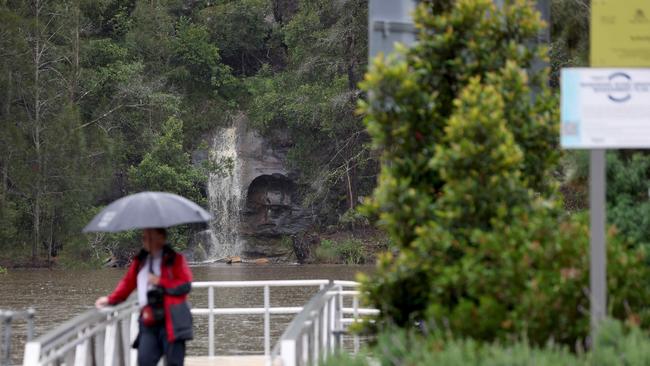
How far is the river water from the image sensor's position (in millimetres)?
26750

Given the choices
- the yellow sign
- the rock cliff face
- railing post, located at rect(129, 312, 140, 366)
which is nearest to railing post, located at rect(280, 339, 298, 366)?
the yellow sign

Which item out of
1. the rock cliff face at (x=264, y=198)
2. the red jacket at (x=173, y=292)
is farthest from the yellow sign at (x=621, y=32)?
the rock cliff face at (x=264, y=198)

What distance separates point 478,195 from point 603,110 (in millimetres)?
1132

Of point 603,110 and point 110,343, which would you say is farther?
point 110,343

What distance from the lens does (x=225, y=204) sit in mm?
62375

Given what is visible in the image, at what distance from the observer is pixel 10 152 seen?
56.3 metres

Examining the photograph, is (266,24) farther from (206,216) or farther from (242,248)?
(206,216)

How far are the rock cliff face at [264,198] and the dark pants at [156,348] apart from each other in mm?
52140

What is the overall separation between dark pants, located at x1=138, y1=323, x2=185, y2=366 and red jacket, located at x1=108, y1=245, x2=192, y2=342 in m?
0.11

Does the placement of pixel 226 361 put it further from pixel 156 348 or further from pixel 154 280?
pixel 154 280

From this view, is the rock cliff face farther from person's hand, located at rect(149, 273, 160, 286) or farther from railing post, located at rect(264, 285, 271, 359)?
person's hand, located at rect(149, 273, 160, 286)

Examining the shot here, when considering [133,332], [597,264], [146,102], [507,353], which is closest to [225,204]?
[146,102]

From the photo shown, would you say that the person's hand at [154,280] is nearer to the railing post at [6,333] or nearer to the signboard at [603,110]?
the railing post at [6,333]

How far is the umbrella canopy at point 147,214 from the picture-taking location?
27.9 feet
